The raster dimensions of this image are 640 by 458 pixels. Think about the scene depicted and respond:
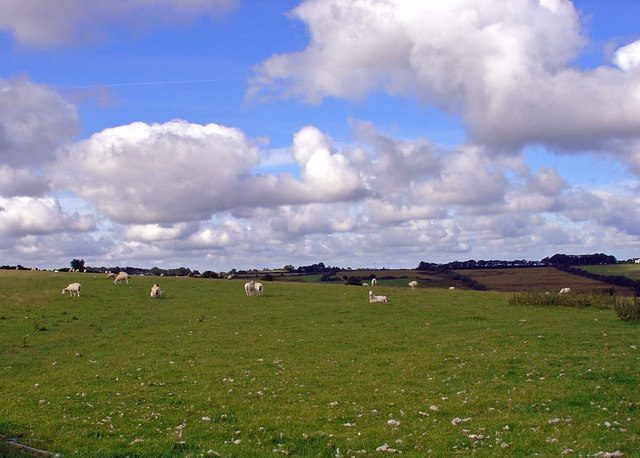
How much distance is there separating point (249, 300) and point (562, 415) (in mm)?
45103

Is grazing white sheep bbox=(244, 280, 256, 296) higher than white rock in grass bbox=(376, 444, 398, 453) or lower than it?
higher

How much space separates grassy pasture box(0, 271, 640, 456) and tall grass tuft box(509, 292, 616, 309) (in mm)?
3427

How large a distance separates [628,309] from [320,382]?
28.7 m

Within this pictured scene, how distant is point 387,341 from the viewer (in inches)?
1291

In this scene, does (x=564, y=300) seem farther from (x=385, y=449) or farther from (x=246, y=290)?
(x=385, y=449)

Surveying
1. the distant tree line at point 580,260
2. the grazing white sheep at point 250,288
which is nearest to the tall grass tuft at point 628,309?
the grazing white sheep at point 250,288

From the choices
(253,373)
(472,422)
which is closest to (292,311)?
→ (253,373)

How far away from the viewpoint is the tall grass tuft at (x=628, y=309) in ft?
133

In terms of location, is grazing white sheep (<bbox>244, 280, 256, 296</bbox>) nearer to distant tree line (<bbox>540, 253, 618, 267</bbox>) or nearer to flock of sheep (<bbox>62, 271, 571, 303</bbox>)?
flock of sheep (<bbox>62, 271, 571, 303</bbox>)

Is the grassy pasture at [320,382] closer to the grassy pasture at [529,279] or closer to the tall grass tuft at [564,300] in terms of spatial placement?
the tall grass tuft at [564,300]

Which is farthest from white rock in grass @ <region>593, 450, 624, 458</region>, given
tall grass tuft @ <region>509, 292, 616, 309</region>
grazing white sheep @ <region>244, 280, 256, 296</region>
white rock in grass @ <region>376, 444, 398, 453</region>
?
grazing white sheep @ <region>244, 280, 256, 296</region>

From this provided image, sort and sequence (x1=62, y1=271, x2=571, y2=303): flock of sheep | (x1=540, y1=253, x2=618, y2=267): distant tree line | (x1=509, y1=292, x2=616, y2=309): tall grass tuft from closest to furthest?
(x1=509, y1=292, x2=616, y2=309): tall grass tuft, (x1=62, y1=271, x2=571, y2=303): flock of sheep, (x1=540, y1=253, x2=618, y2=267): distant tree line

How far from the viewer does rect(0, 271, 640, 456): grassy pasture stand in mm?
13742

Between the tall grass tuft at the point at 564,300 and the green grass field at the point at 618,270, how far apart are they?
252 ft
